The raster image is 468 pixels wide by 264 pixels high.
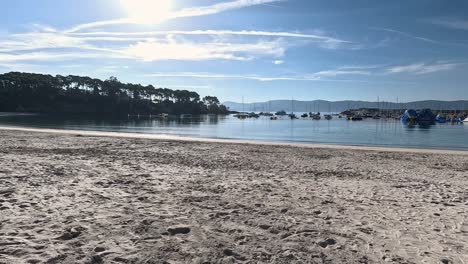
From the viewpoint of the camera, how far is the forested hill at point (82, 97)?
123 m

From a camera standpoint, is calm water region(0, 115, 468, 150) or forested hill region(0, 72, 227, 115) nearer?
calm water region(0, 115, 468, 150)

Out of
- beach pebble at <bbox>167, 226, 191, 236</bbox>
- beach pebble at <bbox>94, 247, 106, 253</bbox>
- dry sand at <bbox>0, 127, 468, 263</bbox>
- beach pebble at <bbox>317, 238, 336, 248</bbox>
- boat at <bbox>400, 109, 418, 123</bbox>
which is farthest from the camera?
boat at <bbox>400, 109, 418, 123</bbox>

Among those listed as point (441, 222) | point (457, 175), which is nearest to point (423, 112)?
point (457, 175)

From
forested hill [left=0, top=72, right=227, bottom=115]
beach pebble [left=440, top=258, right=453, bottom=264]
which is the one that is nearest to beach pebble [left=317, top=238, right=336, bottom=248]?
beach pebble [left=440, top=258, right=453, bottom=264]

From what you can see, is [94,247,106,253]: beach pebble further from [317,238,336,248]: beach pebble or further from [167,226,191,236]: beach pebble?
[317,238,336,248]: beach pebble

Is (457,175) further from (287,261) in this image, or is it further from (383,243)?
(287,261)

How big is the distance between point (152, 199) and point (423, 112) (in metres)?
117

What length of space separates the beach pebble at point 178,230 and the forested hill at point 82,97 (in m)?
133

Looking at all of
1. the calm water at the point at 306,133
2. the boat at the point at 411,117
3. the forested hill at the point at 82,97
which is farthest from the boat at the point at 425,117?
the forested hill at the point at 82,97

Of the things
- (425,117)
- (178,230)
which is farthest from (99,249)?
(425,117)

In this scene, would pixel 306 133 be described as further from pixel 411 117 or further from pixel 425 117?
pixel 425 117

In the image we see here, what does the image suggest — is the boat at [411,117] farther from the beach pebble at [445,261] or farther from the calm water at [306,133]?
the beach pebble at [445,261]

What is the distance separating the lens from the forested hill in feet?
405

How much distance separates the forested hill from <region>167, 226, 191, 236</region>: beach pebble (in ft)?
438
